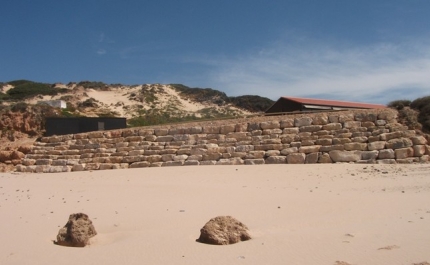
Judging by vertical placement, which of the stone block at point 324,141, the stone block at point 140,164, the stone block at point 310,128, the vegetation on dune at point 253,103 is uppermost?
the vegetation on dune at point 253,103

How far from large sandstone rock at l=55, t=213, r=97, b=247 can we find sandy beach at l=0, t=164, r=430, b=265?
0.43 feet

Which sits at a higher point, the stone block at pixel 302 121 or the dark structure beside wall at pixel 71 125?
the stone block at pixel 302 121

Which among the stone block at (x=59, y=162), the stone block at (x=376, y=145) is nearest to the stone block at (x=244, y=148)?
the stone block at (x=376, y=145)

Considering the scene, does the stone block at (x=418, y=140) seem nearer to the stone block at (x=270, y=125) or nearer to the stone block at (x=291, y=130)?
the stone block at (x=291, y=130)

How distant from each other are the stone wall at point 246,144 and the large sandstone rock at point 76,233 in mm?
7778

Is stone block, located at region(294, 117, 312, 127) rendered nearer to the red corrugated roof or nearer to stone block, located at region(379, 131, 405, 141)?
stone block, located at region(379, 131, 405, 141)

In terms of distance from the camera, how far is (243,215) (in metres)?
5.86

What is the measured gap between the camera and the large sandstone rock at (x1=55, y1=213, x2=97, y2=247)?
444cm

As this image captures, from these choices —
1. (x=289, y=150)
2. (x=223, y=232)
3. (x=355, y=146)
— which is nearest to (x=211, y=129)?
(x=289, y=150)

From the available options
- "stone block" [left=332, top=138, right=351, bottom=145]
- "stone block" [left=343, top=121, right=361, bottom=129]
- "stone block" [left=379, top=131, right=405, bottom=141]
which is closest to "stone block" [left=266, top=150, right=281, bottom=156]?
"stone block" [left=332, top=138, right=351, bottom=145]

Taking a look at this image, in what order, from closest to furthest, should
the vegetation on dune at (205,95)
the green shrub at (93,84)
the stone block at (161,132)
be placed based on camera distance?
the stone block at (161,132)
the vegetation on dune at (205,95)
the green shrub at (93,84)

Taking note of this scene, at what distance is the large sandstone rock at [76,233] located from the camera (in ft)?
14.6

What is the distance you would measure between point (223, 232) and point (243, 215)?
1439 millimetres

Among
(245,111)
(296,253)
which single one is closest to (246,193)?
(296,253)
